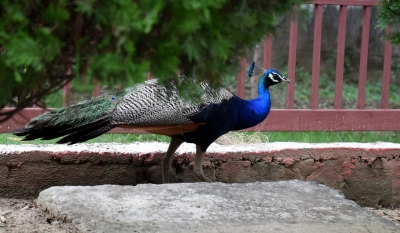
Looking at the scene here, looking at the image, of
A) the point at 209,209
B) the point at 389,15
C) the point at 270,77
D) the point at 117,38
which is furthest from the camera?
the point at 270,77

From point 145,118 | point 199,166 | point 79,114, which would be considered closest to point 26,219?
point 79,114

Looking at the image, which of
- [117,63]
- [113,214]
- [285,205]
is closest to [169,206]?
[113,214]

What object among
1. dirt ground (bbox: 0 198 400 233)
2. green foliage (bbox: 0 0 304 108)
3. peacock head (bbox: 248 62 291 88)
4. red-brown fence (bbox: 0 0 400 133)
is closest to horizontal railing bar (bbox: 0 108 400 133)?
red-brown fence (bbox: 0 0 400 133)

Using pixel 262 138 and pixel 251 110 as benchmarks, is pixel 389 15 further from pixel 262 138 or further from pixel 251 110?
pixel 262 138

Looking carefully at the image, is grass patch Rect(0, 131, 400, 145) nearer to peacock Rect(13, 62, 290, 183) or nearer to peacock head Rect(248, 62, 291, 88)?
peacock head Rect(248, 62, 291, 88)

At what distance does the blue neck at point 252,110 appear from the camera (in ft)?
16.6

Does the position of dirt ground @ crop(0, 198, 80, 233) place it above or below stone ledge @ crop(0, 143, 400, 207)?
below

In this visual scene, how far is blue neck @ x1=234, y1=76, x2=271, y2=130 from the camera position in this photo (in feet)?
16.6

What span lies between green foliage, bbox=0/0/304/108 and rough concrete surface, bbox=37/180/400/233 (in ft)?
4.24

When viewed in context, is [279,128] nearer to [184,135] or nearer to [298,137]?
[298,137]

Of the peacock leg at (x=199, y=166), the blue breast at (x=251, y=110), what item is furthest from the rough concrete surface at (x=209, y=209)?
the blue breast at (x=251, y=110)

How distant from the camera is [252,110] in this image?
5.12 meters

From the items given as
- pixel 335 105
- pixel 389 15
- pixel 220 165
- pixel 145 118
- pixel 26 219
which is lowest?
pixel 26 219

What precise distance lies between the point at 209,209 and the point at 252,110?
159cm
